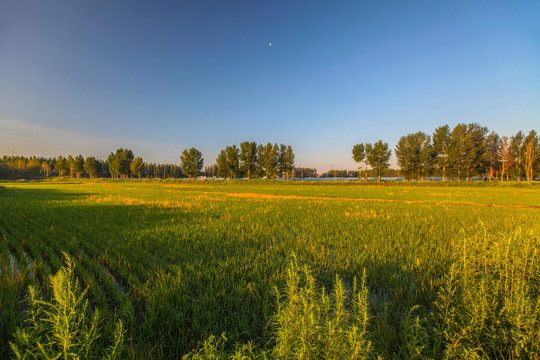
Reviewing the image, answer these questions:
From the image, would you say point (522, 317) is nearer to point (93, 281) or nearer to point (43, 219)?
point (93, 281)

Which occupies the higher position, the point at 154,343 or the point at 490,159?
the point at 490,159

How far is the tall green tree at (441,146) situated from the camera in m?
69.6

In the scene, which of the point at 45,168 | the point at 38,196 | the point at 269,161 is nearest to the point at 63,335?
the point at 38,196

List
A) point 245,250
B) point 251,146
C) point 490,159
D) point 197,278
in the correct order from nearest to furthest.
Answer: point 197,278 < point 245,250 < point 490,159 < point 251,146

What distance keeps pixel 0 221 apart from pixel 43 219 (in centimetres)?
170

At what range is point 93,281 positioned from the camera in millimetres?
3857

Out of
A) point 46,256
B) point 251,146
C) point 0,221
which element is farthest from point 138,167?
point 46,256

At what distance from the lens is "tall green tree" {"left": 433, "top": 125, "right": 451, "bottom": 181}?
69625 mm

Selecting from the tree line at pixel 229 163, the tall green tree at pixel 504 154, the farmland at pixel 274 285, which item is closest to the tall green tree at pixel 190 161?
the tree line at pixel 229 163

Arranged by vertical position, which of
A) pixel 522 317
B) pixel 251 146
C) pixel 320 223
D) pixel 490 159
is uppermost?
pixel 251 146

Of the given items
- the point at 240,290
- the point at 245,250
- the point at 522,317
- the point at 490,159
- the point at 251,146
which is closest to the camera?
the point at 522,317

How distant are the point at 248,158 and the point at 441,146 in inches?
2828

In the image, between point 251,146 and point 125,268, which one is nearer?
point 125,268

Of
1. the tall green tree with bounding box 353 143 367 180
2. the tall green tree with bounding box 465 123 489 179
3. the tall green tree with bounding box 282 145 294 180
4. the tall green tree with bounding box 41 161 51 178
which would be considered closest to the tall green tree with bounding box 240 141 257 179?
the tall green tree with bounding box 282 145 294 180
